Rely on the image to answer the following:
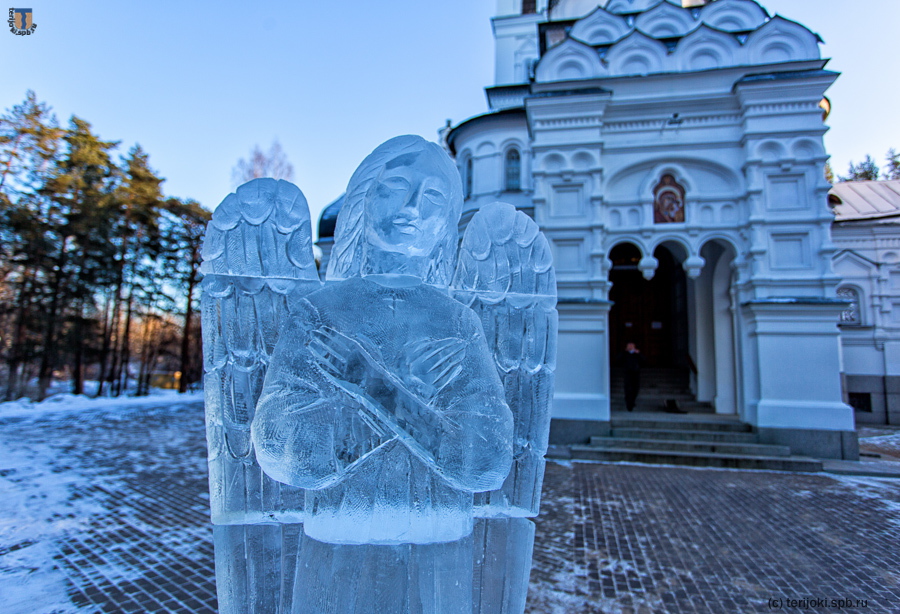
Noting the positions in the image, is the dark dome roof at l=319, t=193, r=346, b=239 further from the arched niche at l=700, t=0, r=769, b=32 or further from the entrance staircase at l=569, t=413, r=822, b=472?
the arched niche at l=700, t=0, r=769, b=32

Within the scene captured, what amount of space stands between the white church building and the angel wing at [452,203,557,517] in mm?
7733

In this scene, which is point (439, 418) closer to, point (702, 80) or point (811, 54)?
point (702, 80)

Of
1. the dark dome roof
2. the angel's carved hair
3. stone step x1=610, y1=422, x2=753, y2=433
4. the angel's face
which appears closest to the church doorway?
stone step x1=610, y1=422, x2=753, y2=433

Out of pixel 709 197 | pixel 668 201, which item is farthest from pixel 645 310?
pixel 709 197


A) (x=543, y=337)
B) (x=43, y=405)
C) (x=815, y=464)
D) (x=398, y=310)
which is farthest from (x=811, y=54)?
(x=43, y=405)

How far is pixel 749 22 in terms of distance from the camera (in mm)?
11562

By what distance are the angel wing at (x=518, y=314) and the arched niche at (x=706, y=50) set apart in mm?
10943

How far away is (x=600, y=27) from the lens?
12070mm

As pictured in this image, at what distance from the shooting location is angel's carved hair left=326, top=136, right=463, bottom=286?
1.69 m

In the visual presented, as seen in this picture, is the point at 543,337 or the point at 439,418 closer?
the point at 439,418

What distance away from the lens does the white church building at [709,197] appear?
9.20m

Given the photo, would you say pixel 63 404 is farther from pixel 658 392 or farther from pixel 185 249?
pixel 658 392

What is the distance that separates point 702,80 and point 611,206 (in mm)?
3313

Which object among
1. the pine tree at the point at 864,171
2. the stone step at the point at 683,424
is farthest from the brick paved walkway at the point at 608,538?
the pine tree at the point at 864,171
